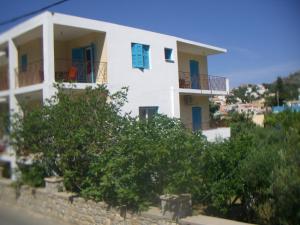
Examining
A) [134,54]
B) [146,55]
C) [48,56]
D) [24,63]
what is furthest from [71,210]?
[146,55]

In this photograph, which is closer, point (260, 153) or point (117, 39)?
point (260, 153)

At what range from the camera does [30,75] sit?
57.6 feet

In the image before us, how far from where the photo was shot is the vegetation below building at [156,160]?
774 centimetres

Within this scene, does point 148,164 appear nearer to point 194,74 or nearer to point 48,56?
point 48,56

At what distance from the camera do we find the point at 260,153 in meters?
8.53

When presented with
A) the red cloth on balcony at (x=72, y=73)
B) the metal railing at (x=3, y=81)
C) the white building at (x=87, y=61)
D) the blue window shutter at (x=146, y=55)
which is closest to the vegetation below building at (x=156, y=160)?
the white building at (x=87, y=61)

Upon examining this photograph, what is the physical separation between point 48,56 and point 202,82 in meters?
12.6

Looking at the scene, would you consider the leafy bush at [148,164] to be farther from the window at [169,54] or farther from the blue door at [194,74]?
the blue door at [194,74]

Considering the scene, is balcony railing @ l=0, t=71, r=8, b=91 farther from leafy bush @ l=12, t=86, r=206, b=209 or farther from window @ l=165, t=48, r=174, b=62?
window @ l=165, t=48, r=174, b=62

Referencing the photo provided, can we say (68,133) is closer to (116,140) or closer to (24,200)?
(116,140)

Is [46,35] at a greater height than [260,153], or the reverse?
[46,35]

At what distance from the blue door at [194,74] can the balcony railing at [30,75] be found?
1018cm

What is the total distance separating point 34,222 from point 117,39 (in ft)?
32.2

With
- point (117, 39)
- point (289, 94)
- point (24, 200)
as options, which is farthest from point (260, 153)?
point (289, 94)
